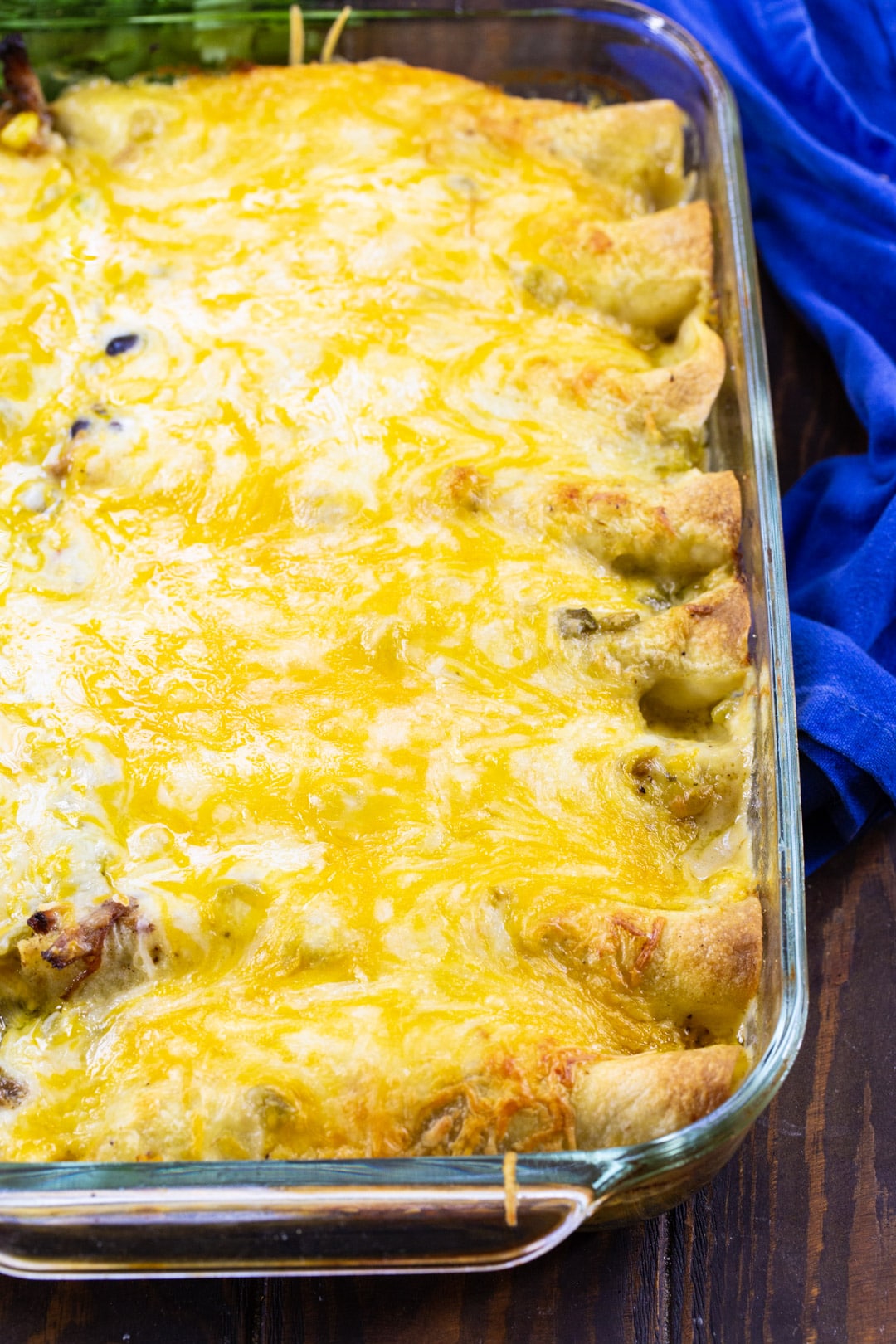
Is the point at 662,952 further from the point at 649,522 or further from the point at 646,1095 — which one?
the point at 649,522

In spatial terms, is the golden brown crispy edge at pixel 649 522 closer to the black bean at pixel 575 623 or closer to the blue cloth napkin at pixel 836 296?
the black bean at pixel 575 623

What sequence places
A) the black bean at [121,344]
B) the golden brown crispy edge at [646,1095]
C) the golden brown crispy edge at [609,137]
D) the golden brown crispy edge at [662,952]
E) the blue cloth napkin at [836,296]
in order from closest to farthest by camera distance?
the golden brown crispy edge at [646,1095]
the golden brown crispy edge at [662,952]
the blue cloth napkin at [836,296]
the black bean at [121,344]
the golden brown crispy edge at [609,137]

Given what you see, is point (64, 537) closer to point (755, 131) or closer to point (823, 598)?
point (823, 598)

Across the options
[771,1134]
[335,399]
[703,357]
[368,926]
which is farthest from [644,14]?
[771,1134]

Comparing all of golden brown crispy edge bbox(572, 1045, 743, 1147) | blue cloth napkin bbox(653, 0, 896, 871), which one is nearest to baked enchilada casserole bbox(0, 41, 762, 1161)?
golden brown crispy edge bbox(572, 1045, 743, 1147)

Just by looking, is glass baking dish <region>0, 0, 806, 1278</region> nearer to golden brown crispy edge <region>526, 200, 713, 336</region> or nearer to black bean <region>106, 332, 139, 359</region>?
golden brown crispy edge <region>526, 200, 713, 336</region>

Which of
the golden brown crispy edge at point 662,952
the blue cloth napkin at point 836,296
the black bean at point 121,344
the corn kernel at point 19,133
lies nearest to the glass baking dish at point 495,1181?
the golden brown crispy edge at point 662,952

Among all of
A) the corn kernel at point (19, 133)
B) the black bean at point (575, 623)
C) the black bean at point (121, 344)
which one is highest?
the corn kernel at point (19, 133)
